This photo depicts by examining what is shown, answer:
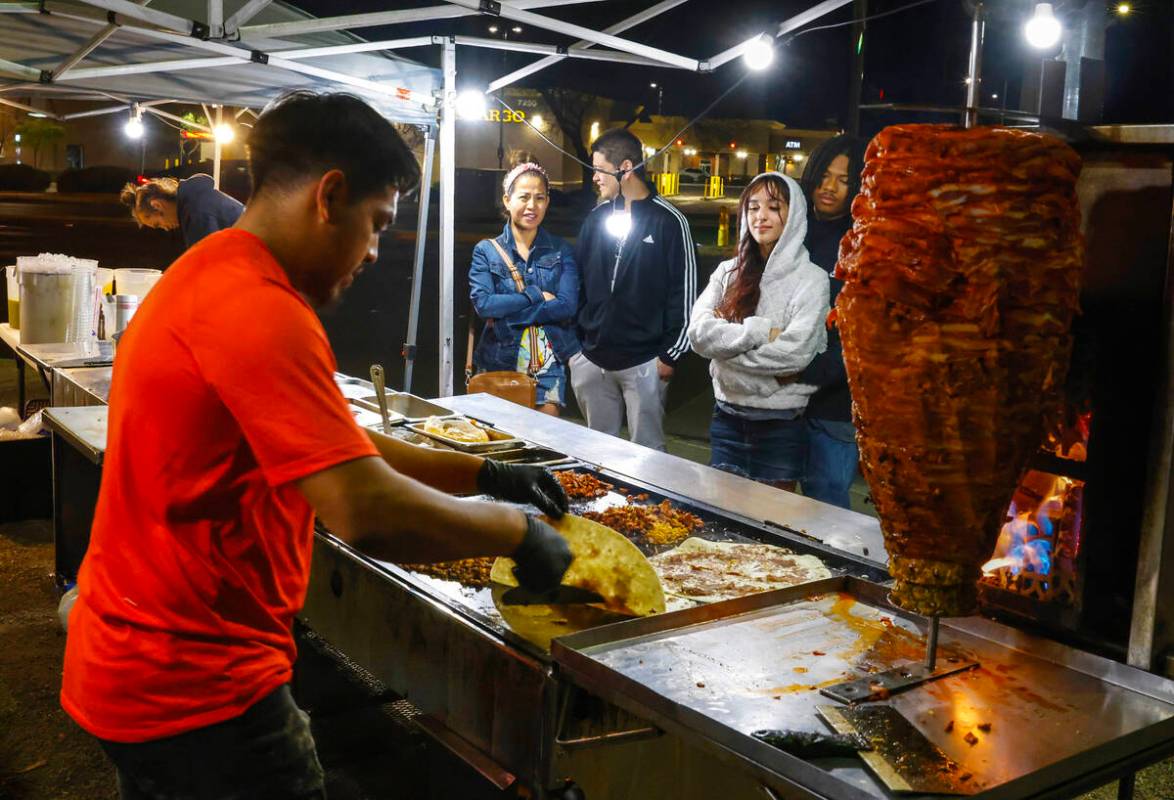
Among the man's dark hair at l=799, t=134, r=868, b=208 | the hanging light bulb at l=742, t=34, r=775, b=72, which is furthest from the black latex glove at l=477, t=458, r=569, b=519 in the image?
the hanging light bulb at l=742, t=34, r=775, b=72

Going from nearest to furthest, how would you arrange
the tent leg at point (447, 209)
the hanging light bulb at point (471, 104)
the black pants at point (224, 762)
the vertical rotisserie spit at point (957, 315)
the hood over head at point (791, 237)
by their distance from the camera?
the vertical rotisserie spit at point (957, 315) < the black pants at point (224, 762) < the hood over head at point (791, 237) < the tent leg at point (447, 209) < the hanging light bulb at point (471, 104)

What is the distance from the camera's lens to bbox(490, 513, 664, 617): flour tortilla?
2459 millimetres

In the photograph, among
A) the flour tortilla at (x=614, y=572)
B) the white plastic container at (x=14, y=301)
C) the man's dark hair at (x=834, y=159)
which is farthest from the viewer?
the white plastic container at (x=14, y=301)

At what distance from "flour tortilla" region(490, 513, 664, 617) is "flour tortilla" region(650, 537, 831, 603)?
267mm

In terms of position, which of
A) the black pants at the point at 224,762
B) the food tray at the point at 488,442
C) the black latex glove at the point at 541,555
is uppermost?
the black latex glove at the point at 541,555

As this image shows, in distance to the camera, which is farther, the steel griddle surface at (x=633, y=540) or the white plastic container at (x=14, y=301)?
the white plastic container at (x=14, y=301)

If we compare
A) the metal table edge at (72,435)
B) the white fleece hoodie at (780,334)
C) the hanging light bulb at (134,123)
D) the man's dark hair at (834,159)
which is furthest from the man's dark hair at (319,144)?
the hanging light bulb at (134,123)

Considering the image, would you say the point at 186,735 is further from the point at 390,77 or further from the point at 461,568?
the point at 390,77

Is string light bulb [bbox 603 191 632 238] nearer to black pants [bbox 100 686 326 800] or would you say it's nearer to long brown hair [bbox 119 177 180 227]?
long brown hair [bbox 119 177 180 227]

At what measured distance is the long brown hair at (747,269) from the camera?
5.02m

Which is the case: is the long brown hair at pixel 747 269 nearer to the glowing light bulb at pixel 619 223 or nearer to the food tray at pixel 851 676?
the glowing light bulb at pixel 619 223

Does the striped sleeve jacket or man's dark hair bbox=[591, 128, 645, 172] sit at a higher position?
man's dark hair bbox=[591, 128, 645, 172]

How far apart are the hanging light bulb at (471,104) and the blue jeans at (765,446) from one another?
372 cm

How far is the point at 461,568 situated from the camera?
9.72 ft
